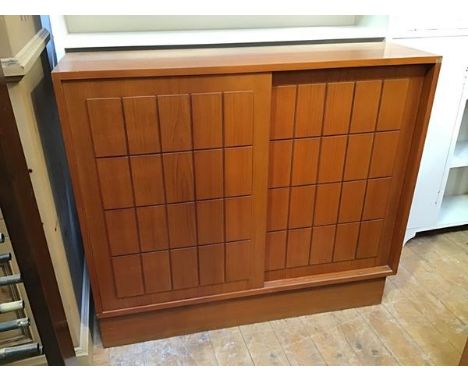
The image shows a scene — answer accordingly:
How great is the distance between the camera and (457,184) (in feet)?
7.75

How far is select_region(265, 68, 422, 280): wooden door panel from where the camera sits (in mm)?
1296

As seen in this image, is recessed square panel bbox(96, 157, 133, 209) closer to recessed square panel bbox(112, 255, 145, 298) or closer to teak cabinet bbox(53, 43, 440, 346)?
teak cabinet bbox(53, 43, 440, 346)

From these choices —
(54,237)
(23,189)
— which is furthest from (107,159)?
(23,189)

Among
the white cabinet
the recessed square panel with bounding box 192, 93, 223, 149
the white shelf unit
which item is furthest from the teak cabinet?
the white shelf unit

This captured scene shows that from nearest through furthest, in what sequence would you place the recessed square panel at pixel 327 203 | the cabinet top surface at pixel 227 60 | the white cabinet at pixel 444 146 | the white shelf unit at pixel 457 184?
the cabinet top surface at pixel 227 60
the recessed square panel at pixel 327 203
the white cabinet at pixel 444 146
the white shelf unit at pixel 457 184

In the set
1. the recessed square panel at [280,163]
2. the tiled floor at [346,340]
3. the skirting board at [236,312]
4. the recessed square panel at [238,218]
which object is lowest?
the tiled floor at [346,340]

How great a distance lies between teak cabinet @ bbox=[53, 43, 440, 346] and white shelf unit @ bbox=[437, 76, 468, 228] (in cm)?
68

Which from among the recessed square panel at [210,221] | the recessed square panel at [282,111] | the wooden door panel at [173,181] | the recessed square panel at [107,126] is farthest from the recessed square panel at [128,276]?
the recessed square panel at [282,111]

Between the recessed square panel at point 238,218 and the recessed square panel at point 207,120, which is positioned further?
the recessed square panel at point 238,218

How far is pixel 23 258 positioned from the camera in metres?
0.58

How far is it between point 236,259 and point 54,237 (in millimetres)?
590

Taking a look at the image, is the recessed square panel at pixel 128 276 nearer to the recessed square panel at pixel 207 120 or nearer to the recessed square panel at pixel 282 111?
the recessed square panel at pixel 207 120

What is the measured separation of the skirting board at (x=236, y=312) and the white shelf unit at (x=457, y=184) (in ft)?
2.35

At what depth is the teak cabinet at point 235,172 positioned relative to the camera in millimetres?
1182
